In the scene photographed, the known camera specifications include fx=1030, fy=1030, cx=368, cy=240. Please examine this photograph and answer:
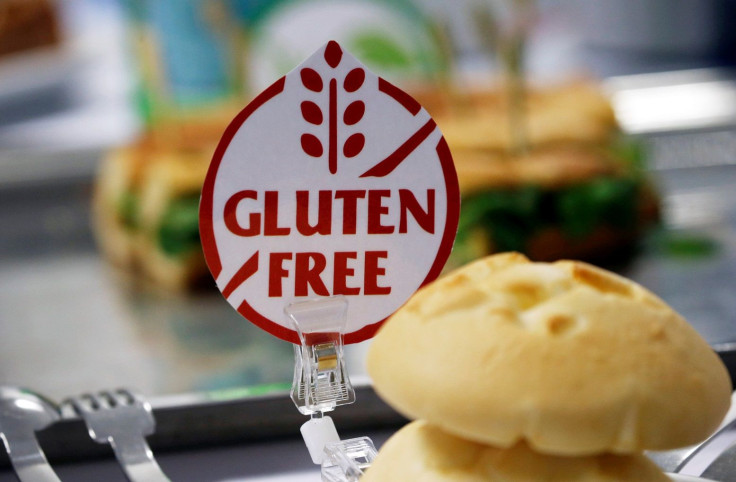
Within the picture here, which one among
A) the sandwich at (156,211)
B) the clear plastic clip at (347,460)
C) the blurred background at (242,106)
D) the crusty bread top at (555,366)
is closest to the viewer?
the crusty bread top at (555,366)

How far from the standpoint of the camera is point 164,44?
2107mm

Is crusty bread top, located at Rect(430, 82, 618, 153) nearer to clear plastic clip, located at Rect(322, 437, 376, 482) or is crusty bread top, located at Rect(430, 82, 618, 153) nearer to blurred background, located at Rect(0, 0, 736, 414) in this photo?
blurred background, located at Rect(0, 0, 736, 414)

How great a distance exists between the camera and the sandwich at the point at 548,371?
0.37 meters

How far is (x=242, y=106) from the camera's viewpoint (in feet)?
6.90

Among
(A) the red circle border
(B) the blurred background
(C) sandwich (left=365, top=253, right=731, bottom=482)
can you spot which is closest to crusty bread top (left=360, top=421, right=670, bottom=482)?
A: (C) sandwich (left=365, top=253, right=731, bottom=482)

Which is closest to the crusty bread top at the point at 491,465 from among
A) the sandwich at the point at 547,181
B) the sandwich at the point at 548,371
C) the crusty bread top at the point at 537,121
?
the sandwich at the point at 548,371

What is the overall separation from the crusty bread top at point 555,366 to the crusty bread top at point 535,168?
137cm

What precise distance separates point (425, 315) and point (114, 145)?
212cm

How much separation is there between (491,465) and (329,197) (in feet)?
0.57

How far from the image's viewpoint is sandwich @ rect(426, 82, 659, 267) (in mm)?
1823

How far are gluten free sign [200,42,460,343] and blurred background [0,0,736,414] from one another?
3.11 feet

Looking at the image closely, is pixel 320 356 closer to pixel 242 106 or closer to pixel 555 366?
pixel 555 366

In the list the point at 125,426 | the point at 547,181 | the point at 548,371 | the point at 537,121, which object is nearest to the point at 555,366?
the point at 548,371

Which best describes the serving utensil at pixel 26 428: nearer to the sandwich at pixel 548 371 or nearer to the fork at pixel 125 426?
the fork at pixel 125 426
